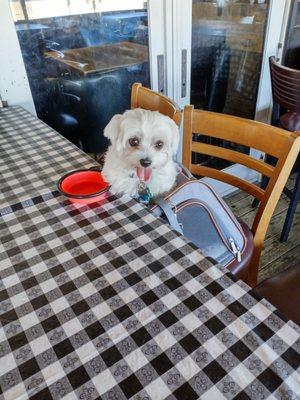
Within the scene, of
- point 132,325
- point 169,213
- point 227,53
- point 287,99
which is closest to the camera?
point 132,325

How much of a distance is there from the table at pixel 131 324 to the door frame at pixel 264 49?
2.99 feet

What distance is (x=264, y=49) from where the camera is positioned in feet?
7.14

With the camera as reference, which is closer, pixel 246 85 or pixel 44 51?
pixel 44 51


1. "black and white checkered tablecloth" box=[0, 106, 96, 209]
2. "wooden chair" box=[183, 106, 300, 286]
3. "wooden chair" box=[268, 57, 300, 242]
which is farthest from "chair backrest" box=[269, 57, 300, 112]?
"black and white checkered tablecloth" box=[0, 106, 96, 209]

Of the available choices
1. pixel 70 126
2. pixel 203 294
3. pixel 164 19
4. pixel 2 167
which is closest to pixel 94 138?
pixel 70 126

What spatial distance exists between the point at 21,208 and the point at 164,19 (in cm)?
139

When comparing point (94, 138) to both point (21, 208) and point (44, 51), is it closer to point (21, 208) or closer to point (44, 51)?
point (44, 51)

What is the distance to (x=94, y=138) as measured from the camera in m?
1.97

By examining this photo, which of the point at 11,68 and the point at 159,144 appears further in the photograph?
the point at 11,68

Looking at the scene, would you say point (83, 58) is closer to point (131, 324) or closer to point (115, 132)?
point (115, 132)

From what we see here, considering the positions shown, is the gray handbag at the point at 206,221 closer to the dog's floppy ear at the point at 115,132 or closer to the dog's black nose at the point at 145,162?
→ the dog's black nose at the point at 145,162

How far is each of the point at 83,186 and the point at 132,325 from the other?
556 mm

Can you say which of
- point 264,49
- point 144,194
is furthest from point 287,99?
point 144,194

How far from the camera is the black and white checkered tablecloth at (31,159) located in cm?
99
